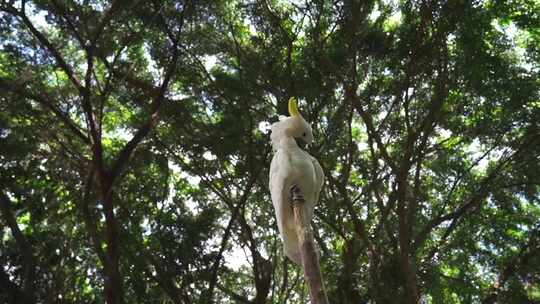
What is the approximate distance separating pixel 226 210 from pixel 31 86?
3.92 metres

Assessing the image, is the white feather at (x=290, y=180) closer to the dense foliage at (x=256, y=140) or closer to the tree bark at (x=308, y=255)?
the tree bark at (x=308, y=255)

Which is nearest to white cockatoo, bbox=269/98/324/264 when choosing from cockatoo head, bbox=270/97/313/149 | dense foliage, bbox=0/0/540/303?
cockatoo head, bbox=270/97/313/149

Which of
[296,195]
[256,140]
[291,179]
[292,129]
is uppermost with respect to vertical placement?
[256,140]

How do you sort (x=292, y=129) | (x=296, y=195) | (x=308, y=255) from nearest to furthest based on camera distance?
(x=308, y=255) → (x=296, y=195) → (x=292, y=129)

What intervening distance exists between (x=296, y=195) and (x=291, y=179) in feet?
0.35

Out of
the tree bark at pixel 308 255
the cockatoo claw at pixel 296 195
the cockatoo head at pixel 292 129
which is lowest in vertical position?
the tree bark at pixel 308 255

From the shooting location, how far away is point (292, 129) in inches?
128

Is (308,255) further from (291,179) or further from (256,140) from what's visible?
(256,140)

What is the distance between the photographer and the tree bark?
235 centimetres

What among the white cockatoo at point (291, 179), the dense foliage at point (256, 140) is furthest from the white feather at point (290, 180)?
the dense foliage at point (256, 140)

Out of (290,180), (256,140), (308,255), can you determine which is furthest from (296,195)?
(256,140)

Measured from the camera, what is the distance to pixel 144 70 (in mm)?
8453

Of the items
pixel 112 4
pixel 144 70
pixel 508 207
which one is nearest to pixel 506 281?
pixel 508 207

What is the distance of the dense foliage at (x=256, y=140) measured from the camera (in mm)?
7066
